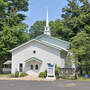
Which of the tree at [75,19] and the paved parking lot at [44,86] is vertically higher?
the tree at [75,19]

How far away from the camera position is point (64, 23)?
35.6 m

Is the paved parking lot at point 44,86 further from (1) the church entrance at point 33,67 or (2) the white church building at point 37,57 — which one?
(1) the church entrance at point 33,67

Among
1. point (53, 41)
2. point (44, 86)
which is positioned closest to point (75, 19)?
point (53, 41)

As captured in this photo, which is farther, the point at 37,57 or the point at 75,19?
the point at 75,19

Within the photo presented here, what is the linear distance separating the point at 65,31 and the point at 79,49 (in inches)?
577

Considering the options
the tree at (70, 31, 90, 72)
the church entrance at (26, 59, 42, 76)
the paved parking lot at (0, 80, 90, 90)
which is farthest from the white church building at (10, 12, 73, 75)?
the paved parking lot at (0, 80, 90, 90)

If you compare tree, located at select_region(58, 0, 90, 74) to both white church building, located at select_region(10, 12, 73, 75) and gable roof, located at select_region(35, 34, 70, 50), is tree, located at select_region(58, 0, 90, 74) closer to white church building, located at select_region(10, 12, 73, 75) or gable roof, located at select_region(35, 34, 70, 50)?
gable roof, located at select_region(35, 34, 70, 50)

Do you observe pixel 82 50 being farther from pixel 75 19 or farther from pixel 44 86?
pixel 75 19

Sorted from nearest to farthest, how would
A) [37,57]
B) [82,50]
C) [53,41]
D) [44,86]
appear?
[44,86] < [82,50] < [37,57] < [53,41]

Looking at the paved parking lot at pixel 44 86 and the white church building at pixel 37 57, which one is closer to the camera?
the paved parking lot at pixel 44 86

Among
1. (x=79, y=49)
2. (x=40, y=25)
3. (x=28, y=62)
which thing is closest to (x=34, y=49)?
(x=28, y=62)

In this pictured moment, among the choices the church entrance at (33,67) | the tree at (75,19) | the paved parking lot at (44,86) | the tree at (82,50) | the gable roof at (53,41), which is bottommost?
the paved parking lot at (44,86)

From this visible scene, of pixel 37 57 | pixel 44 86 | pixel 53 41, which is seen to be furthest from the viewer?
pixel 53 41

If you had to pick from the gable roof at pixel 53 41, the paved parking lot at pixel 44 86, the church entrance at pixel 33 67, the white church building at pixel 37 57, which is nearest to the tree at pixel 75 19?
the gable roof at pixel 53 41
